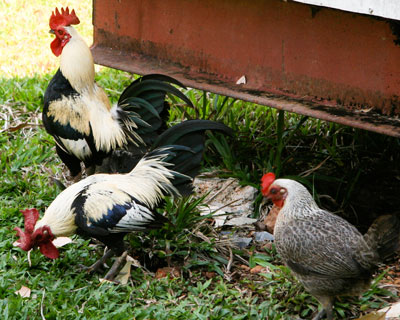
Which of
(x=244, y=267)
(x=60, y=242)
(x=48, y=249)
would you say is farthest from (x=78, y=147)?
(x=244, y=267)

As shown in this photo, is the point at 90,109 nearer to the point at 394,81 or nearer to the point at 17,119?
the point at 17,119

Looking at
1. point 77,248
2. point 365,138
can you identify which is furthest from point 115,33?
point 365,138

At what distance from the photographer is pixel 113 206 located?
13.6 ft

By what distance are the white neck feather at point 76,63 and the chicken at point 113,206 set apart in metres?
0.97

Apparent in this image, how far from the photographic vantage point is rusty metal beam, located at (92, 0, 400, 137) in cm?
420

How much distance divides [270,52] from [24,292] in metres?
2.46

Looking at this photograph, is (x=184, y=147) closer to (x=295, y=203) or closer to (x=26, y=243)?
(x=295, y=203)

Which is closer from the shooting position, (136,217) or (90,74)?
(136,217)

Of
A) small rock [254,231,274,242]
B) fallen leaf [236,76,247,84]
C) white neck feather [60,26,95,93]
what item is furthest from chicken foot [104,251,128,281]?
fallen leaf [236,76,247,84]

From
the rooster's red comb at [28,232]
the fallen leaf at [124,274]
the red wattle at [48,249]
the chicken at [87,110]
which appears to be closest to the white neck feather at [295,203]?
the fallen leaf at [124,274]

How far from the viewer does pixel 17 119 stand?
655 cm

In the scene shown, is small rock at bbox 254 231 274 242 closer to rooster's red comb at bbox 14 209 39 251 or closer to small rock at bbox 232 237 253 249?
small rock at bbox 232 237 253 249

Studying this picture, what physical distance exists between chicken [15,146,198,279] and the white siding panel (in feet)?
4.56

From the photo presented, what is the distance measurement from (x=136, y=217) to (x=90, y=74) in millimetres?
1494
